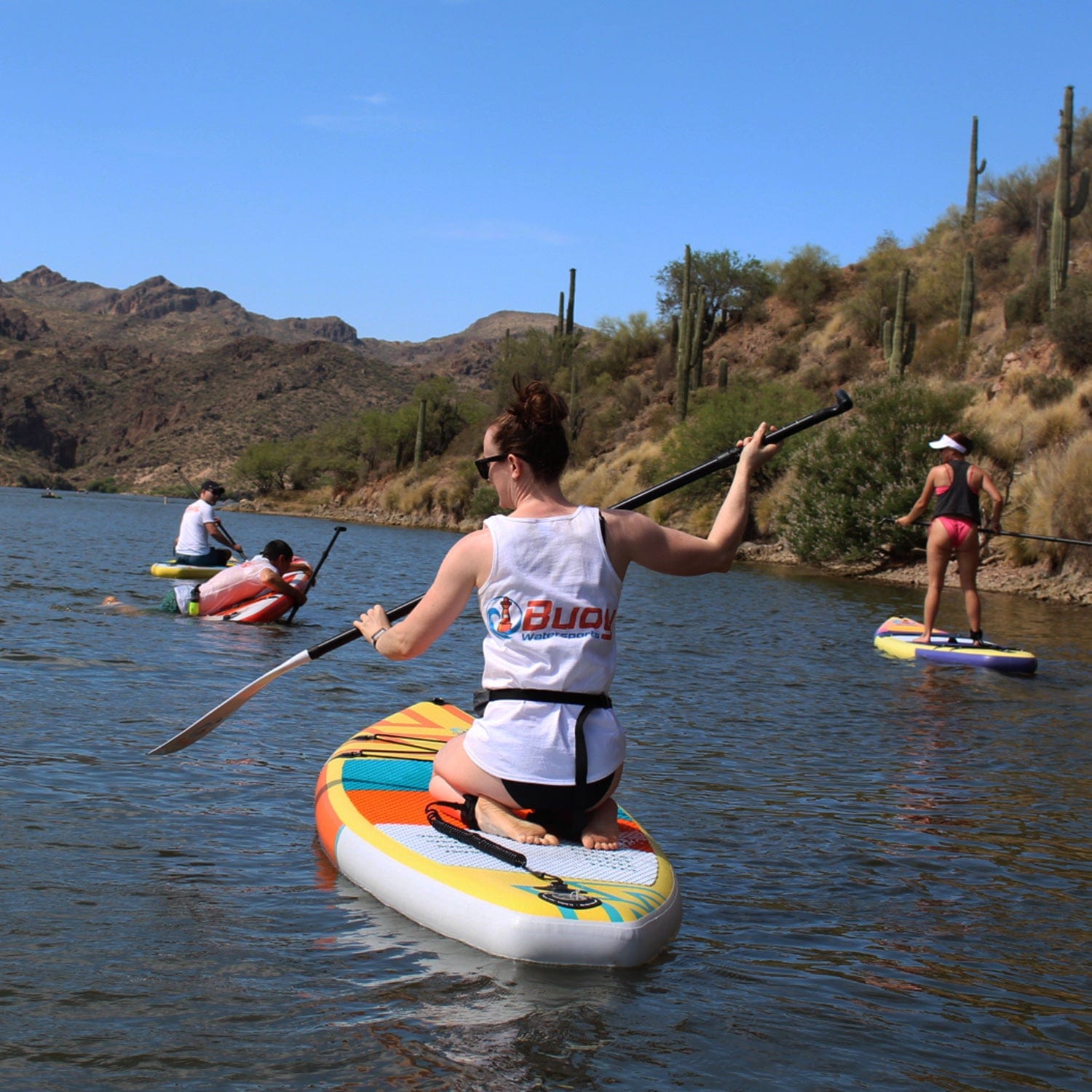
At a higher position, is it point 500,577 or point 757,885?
point 500,577

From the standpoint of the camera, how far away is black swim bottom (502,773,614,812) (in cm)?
450

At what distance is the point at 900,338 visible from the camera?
35125 millimetres

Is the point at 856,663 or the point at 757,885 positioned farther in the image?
the point at 856,663

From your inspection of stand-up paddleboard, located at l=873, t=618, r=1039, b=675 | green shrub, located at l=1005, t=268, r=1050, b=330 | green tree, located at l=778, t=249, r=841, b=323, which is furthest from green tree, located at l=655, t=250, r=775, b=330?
stand-up paddleboard, located at l=873, t=618, r=1039, b=675

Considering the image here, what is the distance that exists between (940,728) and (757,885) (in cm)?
432

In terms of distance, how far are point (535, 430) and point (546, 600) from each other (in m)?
0.58

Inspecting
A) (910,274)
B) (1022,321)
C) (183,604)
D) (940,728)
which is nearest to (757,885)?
(940,728)

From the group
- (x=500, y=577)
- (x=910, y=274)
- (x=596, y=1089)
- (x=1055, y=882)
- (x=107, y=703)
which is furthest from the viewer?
(x=910, y=274)

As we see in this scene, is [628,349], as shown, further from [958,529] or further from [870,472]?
[958,529]

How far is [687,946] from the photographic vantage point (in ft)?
14.8

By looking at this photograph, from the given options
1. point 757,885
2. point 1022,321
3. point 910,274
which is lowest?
point 757,885

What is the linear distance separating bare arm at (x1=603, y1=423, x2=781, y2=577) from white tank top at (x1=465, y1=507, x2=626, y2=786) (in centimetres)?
8

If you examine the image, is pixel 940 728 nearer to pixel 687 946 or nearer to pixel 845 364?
pixel 687 946

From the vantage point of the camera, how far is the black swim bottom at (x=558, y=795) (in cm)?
450
